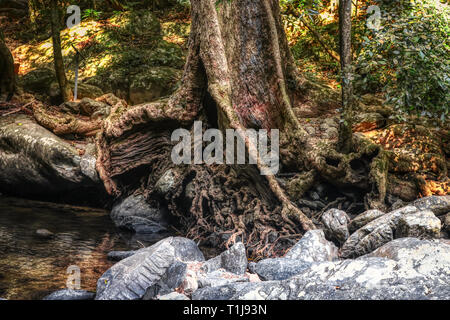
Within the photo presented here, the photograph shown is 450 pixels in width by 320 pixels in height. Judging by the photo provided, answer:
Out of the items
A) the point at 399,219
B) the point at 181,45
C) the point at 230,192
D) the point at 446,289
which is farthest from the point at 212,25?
the point at 181,45

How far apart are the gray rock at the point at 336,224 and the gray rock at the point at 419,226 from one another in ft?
2.44

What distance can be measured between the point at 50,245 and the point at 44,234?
56cm

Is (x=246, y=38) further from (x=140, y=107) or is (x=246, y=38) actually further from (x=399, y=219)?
(x=399, y=219)

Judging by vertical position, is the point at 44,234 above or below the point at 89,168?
below

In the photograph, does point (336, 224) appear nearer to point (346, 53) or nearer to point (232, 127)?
point (232, 127)

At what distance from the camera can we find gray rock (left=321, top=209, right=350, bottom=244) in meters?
5.16

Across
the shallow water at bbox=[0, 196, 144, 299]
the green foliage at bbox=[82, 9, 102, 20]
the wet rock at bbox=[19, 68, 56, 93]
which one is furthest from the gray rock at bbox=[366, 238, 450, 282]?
the wet rock at bbox=[19, 68, 56, 93]

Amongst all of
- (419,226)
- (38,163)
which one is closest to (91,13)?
(38,163)

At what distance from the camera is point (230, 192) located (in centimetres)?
669

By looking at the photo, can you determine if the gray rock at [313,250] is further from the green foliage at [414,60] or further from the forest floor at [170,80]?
the green foliage at [414,60]

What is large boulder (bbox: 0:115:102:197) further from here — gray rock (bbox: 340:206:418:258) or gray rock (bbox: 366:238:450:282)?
gray rock (bbox: 366:238:450:282)

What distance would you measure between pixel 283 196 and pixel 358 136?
1.61 metres

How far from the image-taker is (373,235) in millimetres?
4621

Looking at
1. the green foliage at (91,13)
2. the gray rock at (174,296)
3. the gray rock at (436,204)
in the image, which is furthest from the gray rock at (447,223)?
the green foliage at (91,13)
